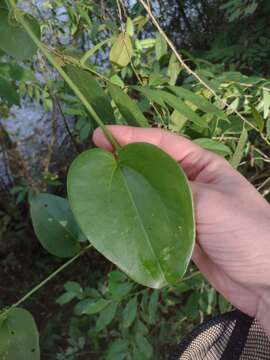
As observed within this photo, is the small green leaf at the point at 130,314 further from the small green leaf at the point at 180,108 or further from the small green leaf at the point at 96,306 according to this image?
the small green leaf at the point at 180,108

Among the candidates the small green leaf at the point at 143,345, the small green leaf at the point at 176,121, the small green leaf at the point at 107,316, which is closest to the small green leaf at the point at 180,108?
the small green leaf at the point at 176,121

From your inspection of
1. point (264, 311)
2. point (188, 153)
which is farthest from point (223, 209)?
point (264, 311)

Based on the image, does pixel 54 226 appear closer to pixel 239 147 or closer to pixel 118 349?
pixel 239 147

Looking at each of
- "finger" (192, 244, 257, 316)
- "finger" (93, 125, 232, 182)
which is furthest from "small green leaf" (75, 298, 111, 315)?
"finger" (93, 125, 232, 182)

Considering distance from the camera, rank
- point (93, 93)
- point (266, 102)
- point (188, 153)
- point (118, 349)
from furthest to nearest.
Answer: point (118, 349), point (266, 102), point (188, 153), point (93, 93)

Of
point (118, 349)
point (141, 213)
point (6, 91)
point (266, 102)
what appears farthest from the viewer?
point (118, 349)

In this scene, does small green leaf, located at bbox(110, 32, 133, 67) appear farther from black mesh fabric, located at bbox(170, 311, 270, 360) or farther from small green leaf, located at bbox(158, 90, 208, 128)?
black mesh fabric, located at bbox(170, 311, 270, 360)
